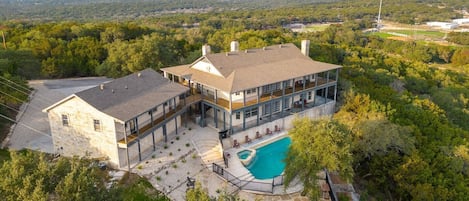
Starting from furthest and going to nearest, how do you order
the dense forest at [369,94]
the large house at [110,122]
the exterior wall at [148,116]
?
1. the dense forest at [369,94]
2. the exterior wall at [148,116]
3. the large house at [110,122]

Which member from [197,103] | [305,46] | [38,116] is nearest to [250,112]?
[197,103]

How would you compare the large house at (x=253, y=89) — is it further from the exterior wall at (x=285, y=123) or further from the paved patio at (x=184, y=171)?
the paved patio at (x=184, y=171)

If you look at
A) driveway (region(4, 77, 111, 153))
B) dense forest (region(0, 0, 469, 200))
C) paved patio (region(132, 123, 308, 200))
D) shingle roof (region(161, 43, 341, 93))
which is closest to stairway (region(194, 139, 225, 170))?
paved patio (region(132, 123, 308, 200))

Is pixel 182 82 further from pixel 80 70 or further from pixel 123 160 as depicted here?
pixel 80 70

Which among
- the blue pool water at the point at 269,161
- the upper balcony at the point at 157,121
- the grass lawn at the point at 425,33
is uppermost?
the upper balcony at the point at 157,121

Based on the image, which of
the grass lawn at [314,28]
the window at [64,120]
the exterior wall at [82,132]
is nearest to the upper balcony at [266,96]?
the exterior wall at [82,132]

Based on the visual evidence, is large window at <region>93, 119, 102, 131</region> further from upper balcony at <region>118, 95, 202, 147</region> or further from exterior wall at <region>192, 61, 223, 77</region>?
exterior wall at <region>192, 61, 223, 77</region>

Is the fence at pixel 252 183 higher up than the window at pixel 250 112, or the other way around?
the window at pixel 250 112

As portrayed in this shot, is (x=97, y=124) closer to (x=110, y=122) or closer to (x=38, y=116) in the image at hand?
(x=110, y=122)
